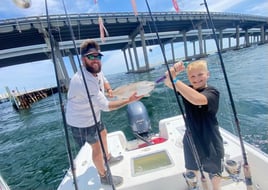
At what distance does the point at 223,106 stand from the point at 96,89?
5.56 metres

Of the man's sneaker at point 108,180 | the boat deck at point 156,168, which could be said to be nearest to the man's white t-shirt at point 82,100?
the man's sneaker at point 108,180

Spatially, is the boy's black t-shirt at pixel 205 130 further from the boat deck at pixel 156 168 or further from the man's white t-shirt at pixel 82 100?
the man's white t-shirt at pixel 82 100

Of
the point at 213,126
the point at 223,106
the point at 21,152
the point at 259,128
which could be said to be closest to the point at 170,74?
the point at 213,126

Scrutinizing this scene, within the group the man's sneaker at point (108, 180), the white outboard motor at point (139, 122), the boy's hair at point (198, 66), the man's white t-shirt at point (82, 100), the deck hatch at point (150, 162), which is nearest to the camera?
the boy's hair at point (198, 66)

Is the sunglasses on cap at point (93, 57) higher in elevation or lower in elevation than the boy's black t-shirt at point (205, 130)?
higher

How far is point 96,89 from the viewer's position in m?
2.21

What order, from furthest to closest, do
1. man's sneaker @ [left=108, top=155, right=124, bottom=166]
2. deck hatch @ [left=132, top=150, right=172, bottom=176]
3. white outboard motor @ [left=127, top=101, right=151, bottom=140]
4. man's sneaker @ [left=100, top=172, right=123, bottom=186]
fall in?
white outboard motor @ [left=127, top=101, right=151, bottom=140] → man's sneaker @ [left=108, top=155, right=124, bottom=166] → deck hatch @ [left=132, top=150, right=172, bottom=176] → man's sneaker @ [left=100, top=172, right=123, bottom=186]

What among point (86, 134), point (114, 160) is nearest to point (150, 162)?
point (114, 160)

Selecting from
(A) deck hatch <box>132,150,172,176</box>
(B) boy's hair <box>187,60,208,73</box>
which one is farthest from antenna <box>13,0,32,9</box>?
(A) deck hatch <box>132,150,172,176</box>

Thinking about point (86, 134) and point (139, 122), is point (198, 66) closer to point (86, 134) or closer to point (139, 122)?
point (86, 134)

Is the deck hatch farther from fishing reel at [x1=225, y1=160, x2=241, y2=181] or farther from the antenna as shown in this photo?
the antenna

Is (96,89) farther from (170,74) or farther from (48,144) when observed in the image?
(48,144)

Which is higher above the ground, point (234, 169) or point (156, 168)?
point (234, 169)

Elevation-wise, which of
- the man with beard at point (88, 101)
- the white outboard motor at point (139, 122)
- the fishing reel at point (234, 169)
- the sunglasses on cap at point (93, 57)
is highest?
the sunglasses on cap at point (93, 57)
